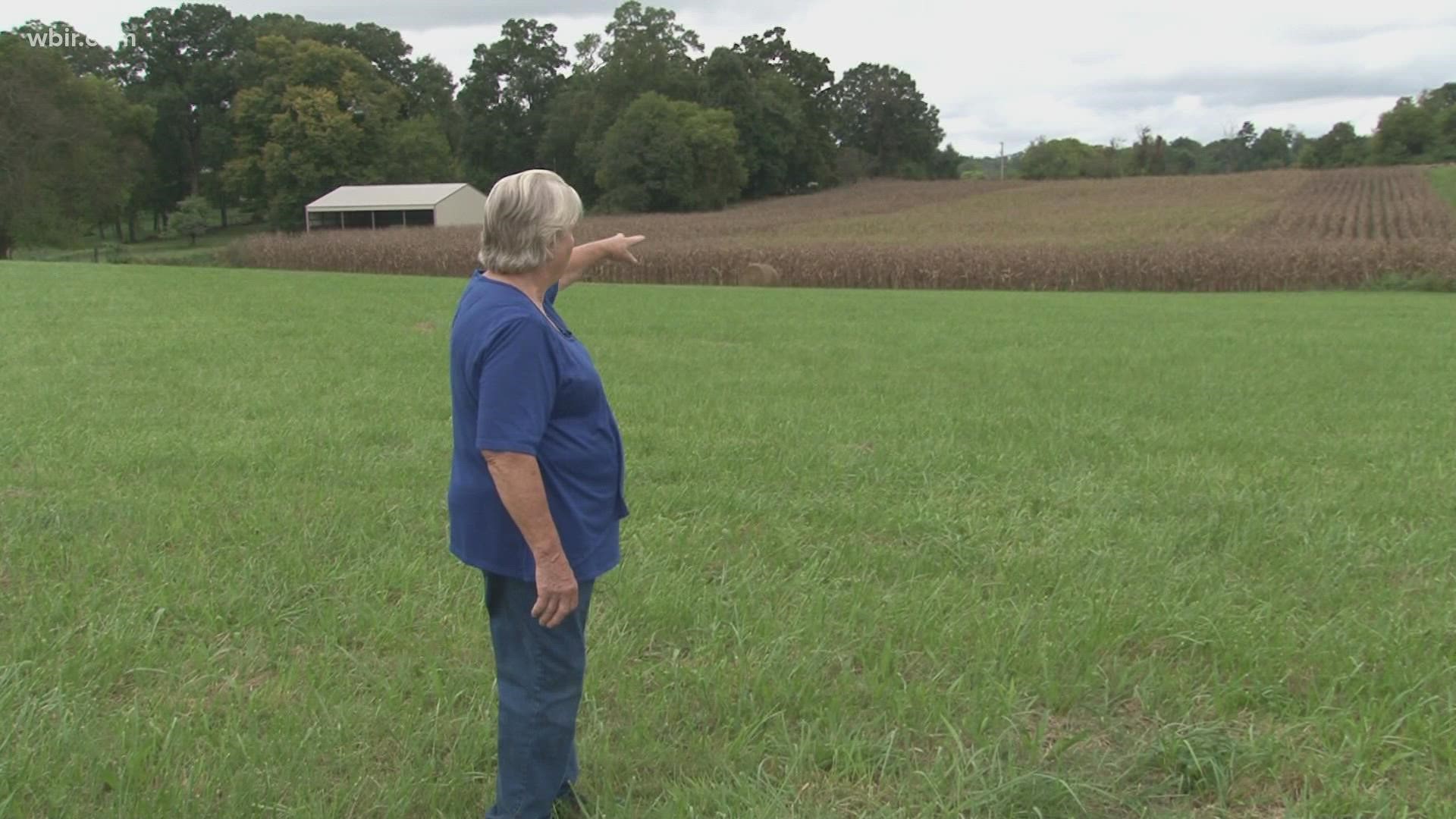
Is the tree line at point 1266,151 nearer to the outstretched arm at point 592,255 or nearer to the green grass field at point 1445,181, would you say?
the green grass field at point 1445,181

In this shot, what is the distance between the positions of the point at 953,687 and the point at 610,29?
100 meters

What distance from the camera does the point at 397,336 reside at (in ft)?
43.7

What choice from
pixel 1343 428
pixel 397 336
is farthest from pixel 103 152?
pixel 1343 428

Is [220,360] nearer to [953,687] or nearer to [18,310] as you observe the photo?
[18,310]

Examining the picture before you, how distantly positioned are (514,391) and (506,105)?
316 feet

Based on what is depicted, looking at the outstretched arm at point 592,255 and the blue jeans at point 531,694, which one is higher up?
the outstretched arm at point 592,255

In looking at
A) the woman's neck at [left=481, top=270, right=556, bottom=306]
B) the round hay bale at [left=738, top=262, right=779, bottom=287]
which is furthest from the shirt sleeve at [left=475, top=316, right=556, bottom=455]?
the round hay bale at [left=738, top=262, right=779, bottom=287]

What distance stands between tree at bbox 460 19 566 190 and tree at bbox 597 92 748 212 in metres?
15.6

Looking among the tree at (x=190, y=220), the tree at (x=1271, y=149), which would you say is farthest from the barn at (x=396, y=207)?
the tree at (x=1271, y=149)

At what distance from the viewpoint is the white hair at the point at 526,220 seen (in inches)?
94.7

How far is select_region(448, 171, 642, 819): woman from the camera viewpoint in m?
2.33

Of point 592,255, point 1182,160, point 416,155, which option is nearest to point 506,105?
point 416,155

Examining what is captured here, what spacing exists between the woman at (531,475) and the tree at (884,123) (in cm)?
11354

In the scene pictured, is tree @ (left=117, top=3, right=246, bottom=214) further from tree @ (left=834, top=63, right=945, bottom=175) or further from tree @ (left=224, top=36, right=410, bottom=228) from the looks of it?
tree @ (left=834, top=63, right=945, bottom=175)
